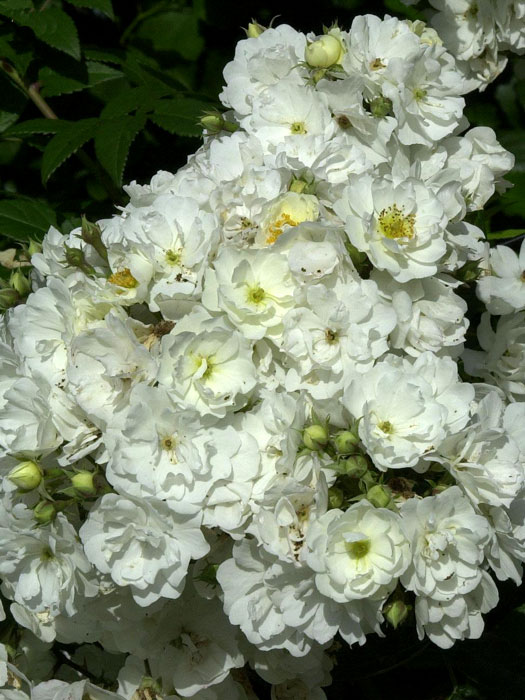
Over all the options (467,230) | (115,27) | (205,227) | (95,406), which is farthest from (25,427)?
(115,27)

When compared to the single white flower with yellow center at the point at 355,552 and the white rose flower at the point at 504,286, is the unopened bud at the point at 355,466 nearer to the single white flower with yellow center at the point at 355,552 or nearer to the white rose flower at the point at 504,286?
the single white flower with yellow center at the point at 355,552

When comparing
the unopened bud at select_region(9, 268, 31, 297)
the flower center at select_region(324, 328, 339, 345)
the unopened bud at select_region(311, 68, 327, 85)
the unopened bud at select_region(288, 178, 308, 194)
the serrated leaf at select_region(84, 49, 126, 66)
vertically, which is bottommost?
the unopened bud at select_region(9, 268, 31, 297)

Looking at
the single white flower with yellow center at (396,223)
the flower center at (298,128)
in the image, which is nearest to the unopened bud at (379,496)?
the single white flower with yellow center at (396,223)

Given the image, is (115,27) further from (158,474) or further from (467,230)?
(158,474)

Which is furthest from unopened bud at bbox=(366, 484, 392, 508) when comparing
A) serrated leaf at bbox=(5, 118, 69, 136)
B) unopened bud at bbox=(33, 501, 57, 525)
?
serrated leaf at bbox=(5, 118, 69, 136)

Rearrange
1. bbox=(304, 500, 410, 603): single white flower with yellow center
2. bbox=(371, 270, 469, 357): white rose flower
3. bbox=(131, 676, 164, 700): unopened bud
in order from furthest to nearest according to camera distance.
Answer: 1. bbox=(131, 676, 164, 700): unopened bud
2. bbox=(371, 270, 469, 357): white rose flower
3. bbox=(304, 500, 410, 603): single white flower with yellow center

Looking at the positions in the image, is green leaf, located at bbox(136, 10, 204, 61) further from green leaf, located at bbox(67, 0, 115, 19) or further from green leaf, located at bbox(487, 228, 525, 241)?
green leaf, located at bbox(487, 228, 525, 241)

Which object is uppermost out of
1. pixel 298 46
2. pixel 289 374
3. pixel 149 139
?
pixel 298 46
